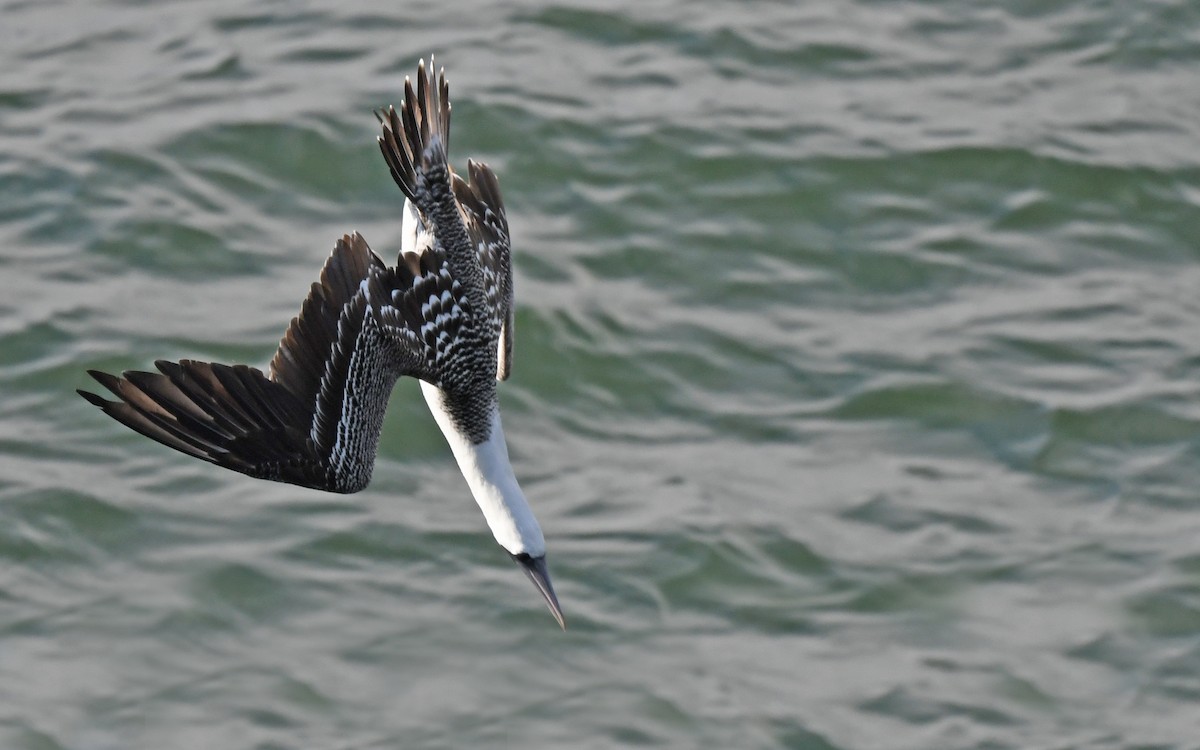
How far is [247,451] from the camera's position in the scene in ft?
22.4

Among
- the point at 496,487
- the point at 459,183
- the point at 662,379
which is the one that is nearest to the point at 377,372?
the point at 496,487

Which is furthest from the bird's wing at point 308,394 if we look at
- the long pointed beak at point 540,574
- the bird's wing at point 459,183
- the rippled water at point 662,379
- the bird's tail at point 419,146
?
the rippled water at point 662,379

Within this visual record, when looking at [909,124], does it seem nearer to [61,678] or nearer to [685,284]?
[685,284]

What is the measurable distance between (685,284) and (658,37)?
2264mm

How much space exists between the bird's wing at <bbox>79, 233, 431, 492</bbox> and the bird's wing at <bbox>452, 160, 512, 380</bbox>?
1001mm

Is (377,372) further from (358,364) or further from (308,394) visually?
(308,394)

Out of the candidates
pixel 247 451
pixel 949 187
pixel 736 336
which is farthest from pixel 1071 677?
pixel 247 451

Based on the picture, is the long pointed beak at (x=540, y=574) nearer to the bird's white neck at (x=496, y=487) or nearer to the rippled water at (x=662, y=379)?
the bird's white neck at (x=496, y=487)

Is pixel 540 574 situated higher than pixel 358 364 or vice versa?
pixel 358 364

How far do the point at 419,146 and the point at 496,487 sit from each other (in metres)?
1.39

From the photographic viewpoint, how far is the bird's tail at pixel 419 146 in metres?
7.88

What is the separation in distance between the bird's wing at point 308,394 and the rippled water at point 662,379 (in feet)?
7.32

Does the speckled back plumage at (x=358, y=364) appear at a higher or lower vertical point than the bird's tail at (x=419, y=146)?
lower

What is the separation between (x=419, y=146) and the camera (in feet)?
26.1
